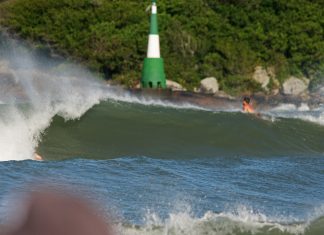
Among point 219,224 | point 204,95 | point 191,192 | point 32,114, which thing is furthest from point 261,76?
point 219,224

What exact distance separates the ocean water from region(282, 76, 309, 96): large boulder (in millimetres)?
19293

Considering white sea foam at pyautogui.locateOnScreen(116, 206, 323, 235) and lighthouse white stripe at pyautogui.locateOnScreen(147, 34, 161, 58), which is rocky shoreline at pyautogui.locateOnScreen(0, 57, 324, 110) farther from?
white sea foam at pyautogui.locateOnScreen(116, 206, 323, 235)

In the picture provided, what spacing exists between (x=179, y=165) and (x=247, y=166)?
4.13 ft

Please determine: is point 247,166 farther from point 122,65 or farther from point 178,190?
point 122,65

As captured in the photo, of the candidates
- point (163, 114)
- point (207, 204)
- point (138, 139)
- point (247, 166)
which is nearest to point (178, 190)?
point (207, 204)

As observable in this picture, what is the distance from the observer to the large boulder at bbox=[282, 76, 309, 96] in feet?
151

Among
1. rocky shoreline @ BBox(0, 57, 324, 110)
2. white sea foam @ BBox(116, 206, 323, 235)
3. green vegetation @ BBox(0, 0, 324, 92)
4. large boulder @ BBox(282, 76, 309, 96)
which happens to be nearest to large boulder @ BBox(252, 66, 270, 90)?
green vegetation @ BBox(0, 0, 324, 92)

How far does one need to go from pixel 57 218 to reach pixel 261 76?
45.6 m

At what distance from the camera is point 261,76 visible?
46812mm

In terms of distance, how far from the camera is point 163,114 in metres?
21.7

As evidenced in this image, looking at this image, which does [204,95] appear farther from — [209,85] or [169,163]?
[169,163]

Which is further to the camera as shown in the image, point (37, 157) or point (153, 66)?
point (153, 66)

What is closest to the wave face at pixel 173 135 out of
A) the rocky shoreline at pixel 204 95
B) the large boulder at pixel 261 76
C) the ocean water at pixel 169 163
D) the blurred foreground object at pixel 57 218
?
the ocean water at pixel 169 163

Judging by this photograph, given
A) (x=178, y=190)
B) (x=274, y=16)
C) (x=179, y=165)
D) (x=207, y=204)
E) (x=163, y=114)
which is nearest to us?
(x=207, y=204)
